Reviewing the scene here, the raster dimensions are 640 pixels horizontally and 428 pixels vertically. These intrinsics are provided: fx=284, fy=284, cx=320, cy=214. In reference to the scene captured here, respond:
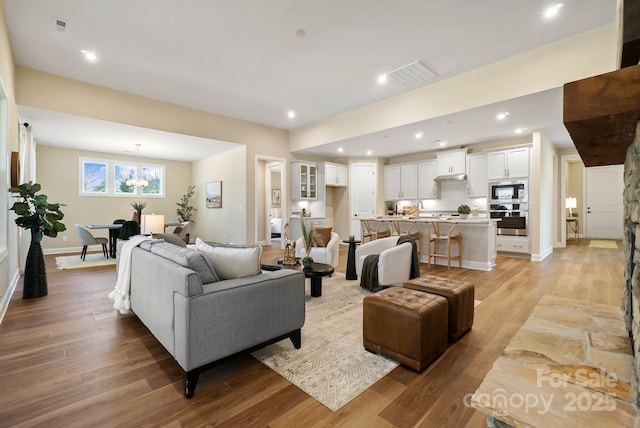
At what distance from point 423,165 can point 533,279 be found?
15.0 ft

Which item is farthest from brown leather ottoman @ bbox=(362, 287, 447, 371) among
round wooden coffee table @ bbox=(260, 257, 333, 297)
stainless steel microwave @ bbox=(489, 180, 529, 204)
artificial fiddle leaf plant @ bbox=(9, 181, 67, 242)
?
stainless steel microwave @ bbox=(489, 180, 529, 204)

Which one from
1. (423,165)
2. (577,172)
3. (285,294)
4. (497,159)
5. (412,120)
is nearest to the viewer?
(285,294)

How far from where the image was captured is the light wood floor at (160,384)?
5.14ft

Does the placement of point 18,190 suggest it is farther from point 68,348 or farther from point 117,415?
point 117,415

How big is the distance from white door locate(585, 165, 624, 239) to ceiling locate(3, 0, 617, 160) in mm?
5154

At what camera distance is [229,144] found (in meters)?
7.02

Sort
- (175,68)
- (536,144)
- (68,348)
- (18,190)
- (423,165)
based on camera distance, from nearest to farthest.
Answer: (68,348), (18,190), (175,68), (536,144), (423,165)

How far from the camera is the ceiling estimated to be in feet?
10.2

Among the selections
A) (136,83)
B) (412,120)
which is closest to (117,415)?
(136,83)

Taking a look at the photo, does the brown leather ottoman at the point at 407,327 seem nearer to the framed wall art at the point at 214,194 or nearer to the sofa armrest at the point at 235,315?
the sofa armrest at the point at 235,315

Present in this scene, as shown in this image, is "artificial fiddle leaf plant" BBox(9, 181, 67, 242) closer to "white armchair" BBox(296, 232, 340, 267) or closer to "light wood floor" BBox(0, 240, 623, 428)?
"light wood floor" BBox(0, 240, 623, 428)

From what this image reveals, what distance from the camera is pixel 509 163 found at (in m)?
6.66

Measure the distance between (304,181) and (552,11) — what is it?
19.7ft

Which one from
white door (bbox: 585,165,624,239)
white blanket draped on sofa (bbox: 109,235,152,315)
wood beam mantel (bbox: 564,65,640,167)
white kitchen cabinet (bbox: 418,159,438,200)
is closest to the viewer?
wood beam mantel (bbox: 564,65,640,167)
